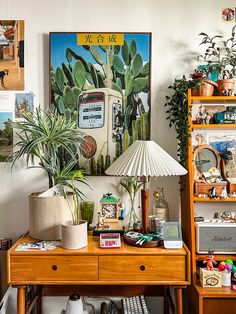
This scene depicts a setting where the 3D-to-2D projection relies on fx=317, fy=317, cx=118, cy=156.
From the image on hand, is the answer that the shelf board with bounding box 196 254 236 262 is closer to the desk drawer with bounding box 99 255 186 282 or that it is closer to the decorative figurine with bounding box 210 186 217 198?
the desk drawer with bounding box 99 255 186 282

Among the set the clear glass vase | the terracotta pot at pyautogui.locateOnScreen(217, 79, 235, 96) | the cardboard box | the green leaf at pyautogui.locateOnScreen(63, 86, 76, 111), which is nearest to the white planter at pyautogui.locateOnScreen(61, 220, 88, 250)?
the clear glass vase

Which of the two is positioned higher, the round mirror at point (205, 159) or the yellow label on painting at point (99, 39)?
the yellow label on painting at point (99, 39)

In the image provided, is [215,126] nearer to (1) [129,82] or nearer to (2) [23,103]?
(1) [129,82]

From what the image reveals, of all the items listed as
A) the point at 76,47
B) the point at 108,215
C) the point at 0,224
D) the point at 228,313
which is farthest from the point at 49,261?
the point at 76,47

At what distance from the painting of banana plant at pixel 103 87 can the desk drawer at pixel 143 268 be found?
0.62m

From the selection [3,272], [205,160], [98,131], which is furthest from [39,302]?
[205,160]

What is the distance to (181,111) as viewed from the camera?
6.11 ft

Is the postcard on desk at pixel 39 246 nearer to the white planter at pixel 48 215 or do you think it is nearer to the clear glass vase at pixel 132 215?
the white planter at pixel 48 215

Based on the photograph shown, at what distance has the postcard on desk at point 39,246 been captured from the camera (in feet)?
5.48

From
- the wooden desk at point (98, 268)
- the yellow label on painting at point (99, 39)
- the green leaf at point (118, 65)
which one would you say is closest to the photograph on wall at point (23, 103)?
the yellow label on painting at point (99, 39)

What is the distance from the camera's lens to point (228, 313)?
1.68 meters

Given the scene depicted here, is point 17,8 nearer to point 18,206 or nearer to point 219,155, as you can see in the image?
point 18,206

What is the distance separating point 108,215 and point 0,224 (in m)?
0.74

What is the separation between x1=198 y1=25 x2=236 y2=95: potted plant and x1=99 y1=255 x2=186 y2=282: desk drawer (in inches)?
40.9
